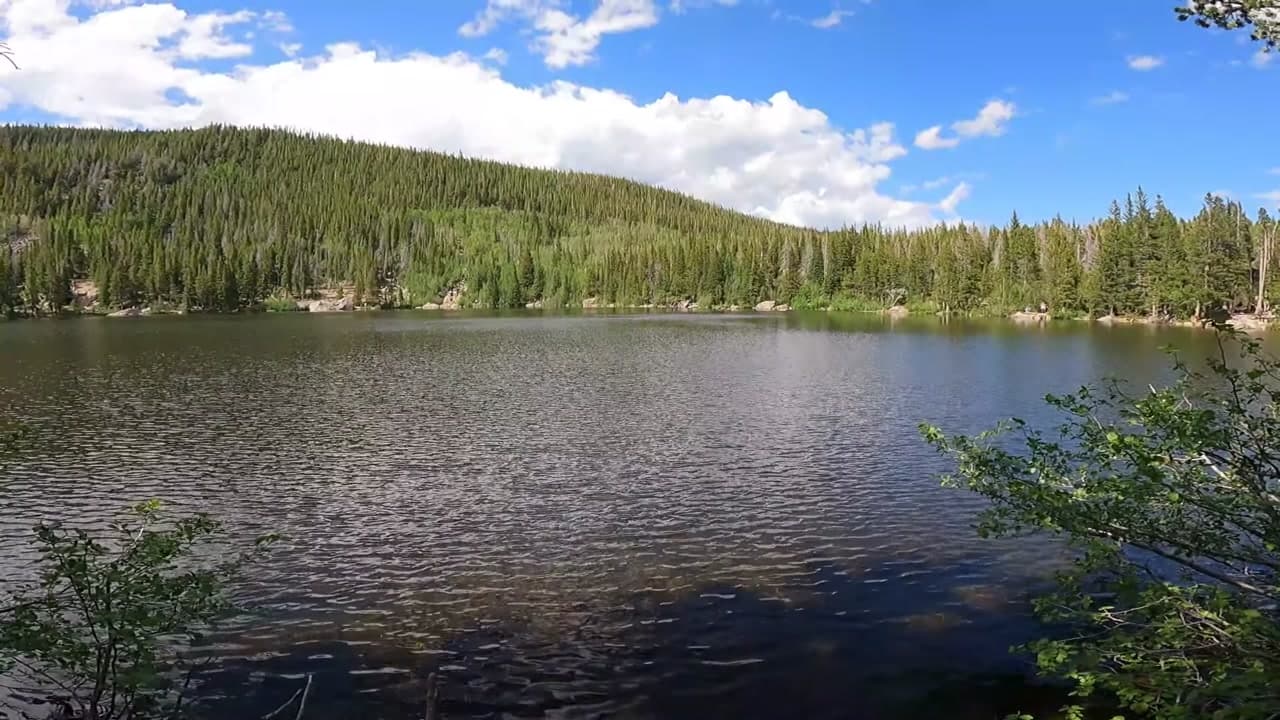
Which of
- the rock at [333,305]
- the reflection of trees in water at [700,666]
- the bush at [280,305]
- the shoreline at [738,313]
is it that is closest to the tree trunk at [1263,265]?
the shoreline at [738,313]

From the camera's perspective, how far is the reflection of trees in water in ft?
39.2

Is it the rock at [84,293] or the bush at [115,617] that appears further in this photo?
the rock at [84,293]

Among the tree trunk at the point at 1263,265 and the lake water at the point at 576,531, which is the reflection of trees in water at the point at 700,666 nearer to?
the lake water at the point at 576,531

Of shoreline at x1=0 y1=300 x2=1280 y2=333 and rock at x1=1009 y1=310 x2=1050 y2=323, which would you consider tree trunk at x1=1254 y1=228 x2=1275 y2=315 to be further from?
rock at x1=1009 y1=310 x2=1050 y2=323

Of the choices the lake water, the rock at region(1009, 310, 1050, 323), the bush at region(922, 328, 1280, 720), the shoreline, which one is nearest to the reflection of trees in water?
the lake water

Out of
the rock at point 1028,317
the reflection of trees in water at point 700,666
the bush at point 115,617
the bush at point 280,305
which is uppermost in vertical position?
the bush at point 280,305

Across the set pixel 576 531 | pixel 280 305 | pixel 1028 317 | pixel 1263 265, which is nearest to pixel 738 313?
pixel 1028 317

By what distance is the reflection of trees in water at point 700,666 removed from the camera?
11.9m

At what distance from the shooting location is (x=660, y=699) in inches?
479

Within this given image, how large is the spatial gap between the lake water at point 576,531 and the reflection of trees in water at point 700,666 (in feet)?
0.17

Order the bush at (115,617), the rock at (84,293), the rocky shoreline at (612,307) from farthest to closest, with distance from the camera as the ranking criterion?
the rock at (84,293)
the rocky shoreline at (612,307)
the bush at (115,617)

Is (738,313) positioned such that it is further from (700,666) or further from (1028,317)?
(700,666)

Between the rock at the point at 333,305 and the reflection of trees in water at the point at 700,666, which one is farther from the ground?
the rock at the point at 333,305

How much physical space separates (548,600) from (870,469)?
1324 cm
